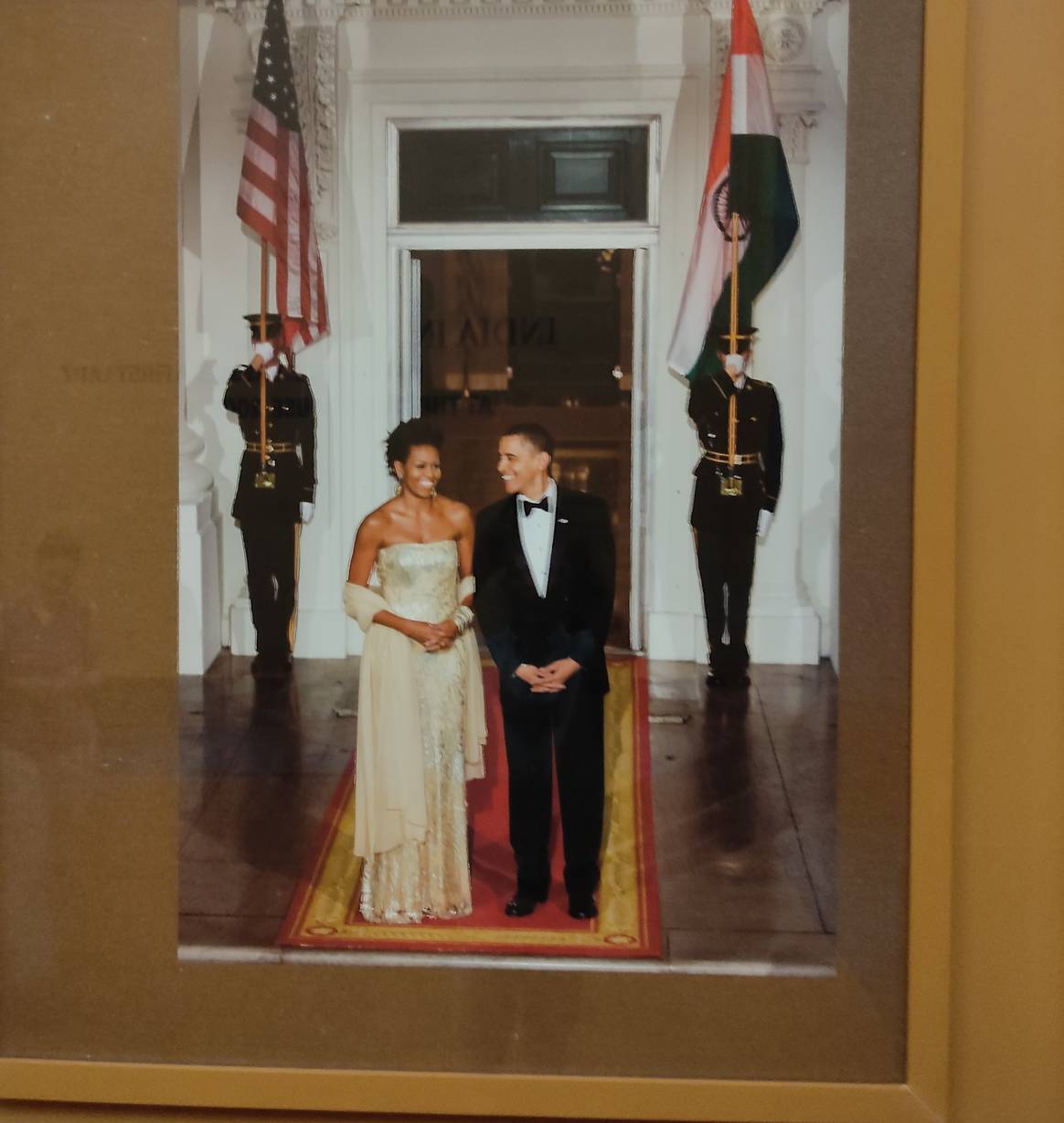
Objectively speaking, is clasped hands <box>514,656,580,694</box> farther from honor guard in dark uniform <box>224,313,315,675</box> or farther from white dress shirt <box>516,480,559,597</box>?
honor guard in dark uniform <box>224,313,315,675</box>

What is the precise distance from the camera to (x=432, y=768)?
2189 millimetres

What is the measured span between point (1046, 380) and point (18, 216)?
1559 millimetres

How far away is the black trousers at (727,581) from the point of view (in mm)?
2146

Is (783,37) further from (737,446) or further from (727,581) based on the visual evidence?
(727,581)

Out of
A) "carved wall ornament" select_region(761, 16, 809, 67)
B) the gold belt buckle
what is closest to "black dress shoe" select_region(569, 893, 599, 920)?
the gold belt buckle

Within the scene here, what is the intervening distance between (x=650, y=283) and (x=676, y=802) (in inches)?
31.7

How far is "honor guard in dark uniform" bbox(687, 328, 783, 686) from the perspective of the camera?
2.12 meters

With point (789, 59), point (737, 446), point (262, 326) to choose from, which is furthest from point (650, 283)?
point (262, 326)

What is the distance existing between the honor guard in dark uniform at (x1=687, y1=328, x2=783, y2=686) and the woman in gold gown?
0.37 meters

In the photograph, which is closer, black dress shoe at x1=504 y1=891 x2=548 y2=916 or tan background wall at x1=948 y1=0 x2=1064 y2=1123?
tan background wall at x1=948 y1=0 x2=1064 y2=1123

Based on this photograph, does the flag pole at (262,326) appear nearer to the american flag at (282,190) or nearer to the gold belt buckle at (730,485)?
the american flag at (282,190)

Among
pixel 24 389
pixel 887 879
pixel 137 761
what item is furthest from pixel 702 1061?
pixel 24 389

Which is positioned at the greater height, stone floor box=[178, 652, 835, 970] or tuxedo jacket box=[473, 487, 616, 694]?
tuxedo jacket box=[473, 487, 616, 694]

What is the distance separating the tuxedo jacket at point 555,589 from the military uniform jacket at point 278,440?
293 mm
